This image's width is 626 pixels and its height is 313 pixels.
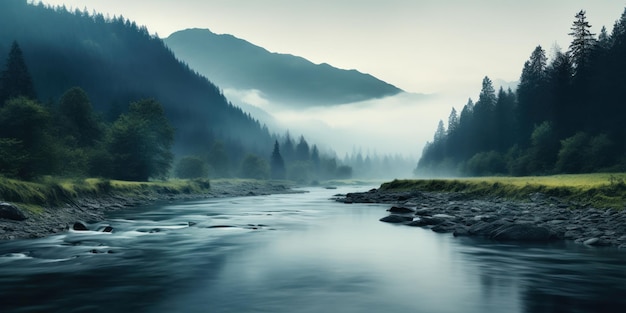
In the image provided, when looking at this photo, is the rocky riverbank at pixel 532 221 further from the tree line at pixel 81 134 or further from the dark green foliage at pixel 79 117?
the dark green foliage at pixel 79 117

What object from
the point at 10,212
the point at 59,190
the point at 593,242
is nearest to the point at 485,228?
the point at 593,242

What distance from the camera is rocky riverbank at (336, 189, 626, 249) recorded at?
91.2ft

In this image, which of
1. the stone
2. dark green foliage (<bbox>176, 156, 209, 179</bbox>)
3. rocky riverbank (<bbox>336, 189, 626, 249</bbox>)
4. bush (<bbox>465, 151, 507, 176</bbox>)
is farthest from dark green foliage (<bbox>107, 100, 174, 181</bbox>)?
the stone

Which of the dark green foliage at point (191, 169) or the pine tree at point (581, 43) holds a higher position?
the pine tree at point (581, 43)

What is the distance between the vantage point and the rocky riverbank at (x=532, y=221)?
2781cm

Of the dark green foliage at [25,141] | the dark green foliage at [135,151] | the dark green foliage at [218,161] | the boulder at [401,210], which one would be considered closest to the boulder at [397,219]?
the boulder at [401,210]

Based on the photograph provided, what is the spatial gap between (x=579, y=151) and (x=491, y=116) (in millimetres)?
59978

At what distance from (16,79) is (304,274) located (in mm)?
109423

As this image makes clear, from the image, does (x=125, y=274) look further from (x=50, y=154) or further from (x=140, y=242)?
(x=50, y=154)

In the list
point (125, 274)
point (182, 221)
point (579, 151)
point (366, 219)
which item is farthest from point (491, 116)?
point (125, 274)

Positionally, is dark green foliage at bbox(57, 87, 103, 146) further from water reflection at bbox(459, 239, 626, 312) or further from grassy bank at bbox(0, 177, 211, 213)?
water reflection at bbox(459, 239, 626, 312)

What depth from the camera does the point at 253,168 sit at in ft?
604

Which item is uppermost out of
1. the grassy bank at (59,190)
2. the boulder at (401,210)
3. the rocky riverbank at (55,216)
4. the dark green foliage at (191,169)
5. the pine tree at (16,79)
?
the pine tree at (16,79)

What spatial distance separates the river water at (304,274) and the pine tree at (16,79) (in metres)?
87.2
